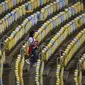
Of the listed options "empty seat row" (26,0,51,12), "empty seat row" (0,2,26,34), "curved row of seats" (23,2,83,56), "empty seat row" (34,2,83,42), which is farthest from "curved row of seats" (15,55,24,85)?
"empty seat row" (26,0,51,12)

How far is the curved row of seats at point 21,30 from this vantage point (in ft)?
58.6

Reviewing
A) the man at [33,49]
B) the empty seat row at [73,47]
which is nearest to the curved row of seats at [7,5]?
the empty seat row at [73,47]

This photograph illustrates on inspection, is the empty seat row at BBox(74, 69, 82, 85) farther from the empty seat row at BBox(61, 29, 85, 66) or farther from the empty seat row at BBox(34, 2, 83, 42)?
the empty seat row at BBox(34, 2, 83, 42)

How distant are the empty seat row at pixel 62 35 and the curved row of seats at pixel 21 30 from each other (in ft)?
4.54

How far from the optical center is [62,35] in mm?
19438

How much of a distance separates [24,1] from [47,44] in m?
Answer: 5.02

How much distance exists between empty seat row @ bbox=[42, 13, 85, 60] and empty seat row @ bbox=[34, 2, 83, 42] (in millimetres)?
583

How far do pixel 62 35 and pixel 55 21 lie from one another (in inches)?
54.4

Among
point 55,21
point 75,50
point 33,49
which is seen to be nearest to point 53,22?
point 55,21

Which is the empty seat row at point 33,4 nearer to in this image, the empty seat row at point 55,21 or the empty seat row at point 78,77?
the empty seat row at point 55,21

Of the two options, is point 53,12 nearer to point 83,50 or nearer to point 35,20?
point 35,20

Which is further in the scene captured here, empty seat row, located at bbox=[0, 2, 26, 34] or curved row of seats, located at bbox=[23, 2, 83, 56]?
→ empty seat row, located at bbox=[0, 2, 26, 34]

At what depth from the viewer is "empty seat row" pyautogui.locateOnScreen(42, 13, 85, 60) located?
1760cm

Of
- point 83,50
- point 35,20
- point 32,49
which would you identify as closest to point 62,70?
point 32,49
